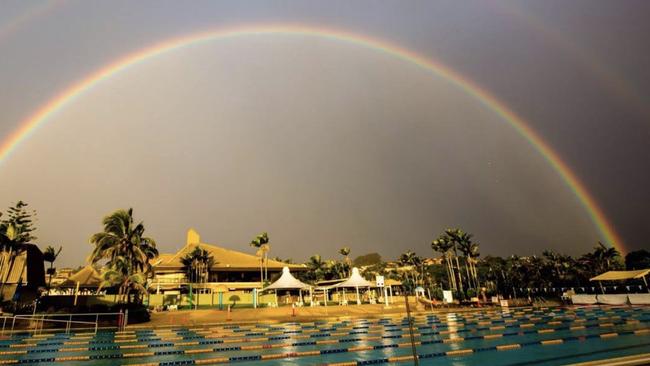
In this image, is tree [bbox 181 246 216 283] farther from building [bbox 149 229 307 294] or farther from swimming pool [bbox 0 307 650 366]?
swimming pool [bbox 0 307 650 366]

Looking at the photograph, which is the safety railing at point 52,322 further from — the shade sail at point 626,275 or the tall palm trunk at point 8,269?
the shade sail at point 626,275

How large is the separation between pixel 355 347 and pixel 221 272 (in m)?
46.2

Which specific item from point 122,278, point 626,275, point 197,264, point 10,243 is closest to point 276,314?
point 122,278

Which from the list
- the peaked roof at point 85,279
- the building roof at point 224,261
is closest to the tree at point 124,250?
the peaked roof at point 85,279

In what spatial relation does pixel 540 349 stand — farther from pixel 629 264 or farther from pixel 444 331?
pixel 629 264

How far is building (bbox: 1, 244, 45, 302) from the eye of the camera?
37844 millimetres

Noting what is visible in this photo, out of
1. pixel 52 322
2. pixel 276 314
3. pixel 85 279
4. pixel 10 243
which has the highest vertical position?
pixel 10 243

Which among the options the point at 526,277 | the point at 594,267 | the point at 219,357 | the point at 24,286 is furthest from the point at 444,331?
the point at 594,267

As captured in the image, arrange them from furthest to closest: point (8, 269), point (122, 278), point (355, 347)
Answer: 1. point (8, 269)
2. point (122, 278)
3. point (355, 347)

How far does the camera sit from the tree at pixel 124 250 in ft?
110

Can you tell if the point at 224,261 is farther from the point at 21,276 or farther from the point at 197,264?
the point at 21,276

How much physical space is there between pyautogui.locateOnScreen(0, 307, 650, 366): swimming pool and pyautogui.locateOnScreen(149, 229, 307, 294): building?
31598 millimetres

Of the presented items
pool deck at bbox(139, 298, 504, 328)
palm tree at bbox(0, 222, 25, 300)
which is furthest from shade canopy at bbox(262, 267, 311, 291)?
palm tree at bbox(0, 222, 25, 300)

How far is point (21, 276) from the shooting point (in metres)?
40.6
